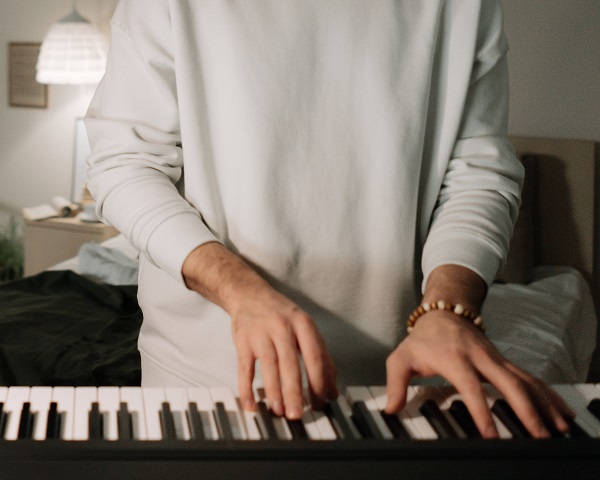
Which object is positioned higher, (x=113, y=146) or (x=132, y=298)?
(x=113, y=146)

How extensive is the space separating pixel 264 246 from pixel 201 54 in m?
0.24

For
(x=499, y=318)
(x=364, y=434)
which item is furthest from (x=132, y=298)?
(x=364, y=434)

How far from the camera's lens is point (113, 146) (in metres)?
0.96

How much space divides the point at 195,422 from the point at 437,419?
20 centimetres

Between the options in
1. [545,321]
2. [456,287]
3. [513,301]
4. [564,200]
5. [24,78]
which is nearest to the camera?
[456,287]

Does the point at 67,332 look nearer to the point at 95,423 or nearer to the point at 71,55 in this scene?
the point at 71,55

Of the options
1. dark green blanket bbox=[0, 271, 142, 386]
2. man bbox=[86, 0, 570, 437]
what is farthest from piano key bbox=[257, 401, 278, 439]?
dark green blanket bbox=[0, 271, 142, 386]

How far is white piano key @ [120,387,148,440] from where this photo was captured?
0.64m

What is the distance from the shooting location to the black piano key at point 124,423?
0.63 m

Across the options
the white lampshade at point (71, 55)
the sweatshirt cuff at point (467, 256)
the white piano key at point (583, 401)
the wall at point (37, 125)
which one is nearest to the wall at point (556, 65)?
the white lampshade at point (71, 55)

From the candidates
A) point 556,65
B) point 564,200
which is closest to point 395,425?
point 564,200

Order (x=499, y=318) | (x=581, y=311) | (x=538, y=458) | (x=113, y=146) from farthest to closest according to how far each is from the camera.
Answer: (x=581, y=311) → (x=499, y=318) → (x=113, y=146) → (x=538, y=458)

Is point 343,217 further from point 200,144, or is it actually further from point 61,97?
point 61,97

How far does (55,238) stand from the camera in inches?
152
